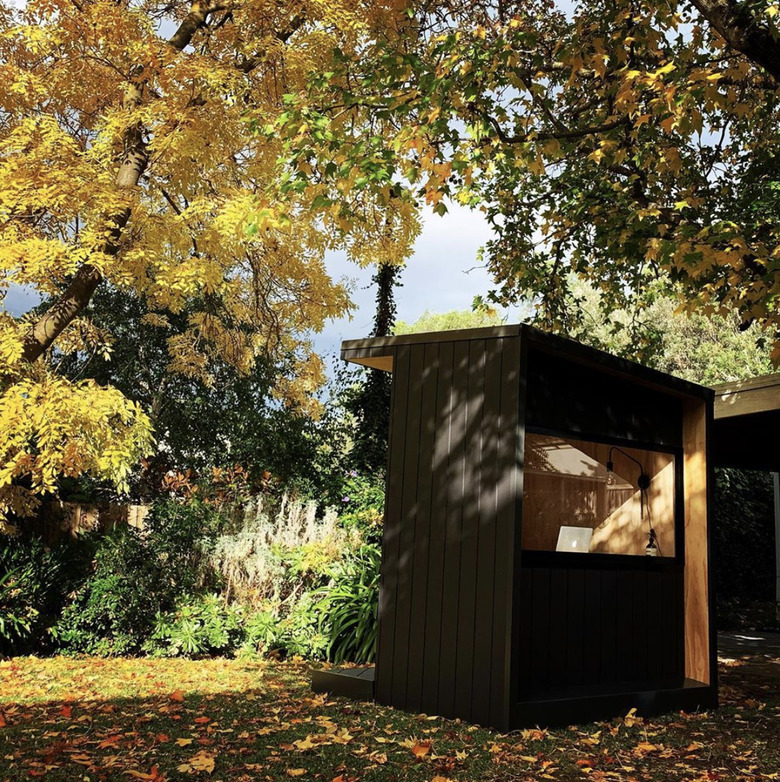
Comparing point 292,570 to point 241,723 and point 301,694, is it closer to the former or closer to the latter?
point 301,694

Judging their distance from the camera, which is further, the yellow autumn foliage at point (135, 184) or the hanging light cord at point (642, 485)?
the yellow autumn foliage at point (135, 184)

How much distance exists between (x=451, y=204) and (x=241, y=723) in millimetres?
4973

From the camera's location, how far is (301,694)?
507 cm

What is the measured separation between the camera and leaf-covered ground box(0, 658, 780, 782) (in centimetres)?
328

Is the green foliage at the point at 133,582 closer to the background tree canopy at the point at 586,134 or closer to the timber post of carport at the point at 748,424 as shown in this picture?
the background tree canopy at the point at 586,134

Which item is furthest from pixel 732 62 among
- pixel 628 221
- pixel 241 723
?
pixel 241 723

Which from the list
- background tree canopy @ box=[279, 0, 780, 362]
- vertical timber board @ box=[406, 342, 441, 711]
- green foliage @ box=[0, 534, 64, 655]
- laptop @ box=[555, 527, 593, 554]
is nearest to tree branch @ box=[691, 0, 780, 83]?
background tree canopy @ box=[279, 0, 780, 362]

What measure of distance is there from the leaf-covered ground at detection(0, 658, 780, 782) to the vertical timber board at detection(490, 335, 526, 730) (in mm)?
218

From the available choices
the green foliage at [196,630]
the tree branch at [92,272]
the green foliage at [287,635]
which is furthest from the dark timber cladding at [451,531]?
the tree branch at [92,272]

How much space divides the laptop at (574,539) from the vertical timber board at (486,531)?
0.82 m

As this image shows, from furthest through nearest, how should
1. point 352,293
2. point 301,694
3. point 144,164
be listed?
1. point 352,293
2. point 144,164
3. point 301,694

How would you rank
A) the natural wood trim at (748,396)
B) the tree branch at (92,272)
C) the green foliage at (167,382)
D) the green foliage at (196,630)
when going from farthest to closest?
the green foliage at (167,382) < the tree branch at (92,272) < the green foliage at (196,630) < the natural wood trim at (748,396)

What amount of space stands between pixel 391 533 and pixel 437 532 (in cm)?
35

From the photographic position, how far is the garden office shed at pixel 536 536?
4.51m
